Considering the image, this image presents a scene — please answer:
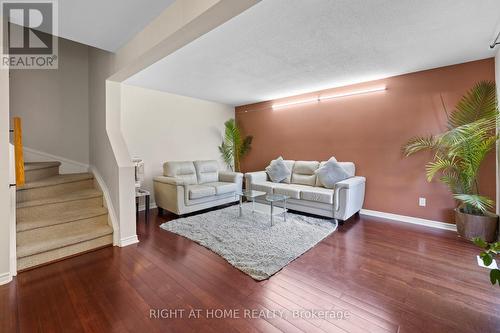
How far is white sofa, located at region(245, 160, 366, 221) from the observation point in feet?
10.8

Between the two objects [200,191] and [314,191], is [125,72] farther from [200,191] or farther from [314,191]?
[314,191]

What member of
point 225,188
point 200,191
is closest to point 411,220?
point 225,188

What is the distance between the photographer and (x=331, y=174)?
3.75 meters

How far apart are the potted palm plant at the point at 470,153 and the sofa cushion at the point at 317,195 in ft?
4.48

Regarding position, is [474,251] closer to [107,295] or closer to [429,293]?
[429,293]

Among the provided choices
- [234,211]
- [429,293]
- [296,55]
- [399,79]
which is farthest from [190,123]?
[429,293]

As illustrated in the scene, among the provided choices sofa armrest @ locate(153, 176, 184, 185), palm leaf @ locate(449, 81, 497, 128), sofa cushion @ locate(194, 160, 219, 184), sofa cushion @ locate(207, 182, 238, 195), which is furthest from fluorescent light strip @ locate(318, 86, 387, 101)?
sofa armrest @ locate(153, 176, 184, 185)

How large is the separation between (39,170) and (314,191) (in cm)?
384

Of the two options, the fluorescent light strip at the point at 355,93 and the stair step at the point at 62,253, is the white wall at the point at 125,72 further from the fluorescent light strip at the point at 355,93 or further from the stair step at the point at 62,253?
the fluorescent light strip at the point at 355,93

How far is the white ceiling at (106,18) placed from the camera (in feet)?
5.84

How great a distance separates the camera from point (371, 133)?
3.88 m

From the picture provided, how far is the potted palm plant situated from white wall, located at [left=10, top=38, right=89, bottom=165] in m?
5.29

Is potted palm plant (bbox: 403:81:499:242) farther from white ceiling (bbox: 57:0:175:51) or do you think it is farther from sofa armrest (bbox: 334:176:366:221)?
white ceiling (bbox: 57:0:175:51)

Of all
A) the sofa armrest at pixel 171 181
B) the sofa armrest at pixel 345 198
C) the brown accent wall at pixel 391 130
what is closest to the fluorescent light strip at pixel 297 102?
the brown accent wall at pixel 391 130
